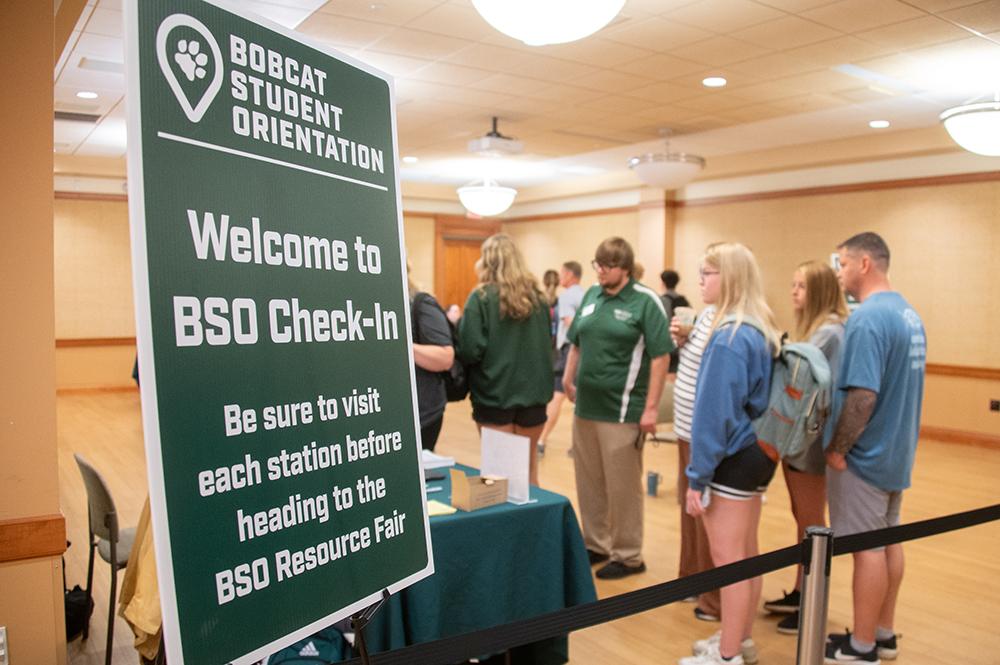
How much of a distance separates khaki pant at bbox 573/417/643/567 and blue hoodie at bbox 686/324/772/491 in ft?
3.33

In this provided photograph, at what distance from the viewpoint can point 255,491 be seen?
1.01m

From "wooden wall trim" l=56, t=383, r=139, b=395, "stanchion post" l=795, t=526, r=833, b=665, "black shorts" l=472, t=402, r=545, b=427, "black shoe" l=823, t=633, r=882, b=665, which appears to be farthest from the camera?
"wooden wall trim" l=56, t=383, r=139, b=395

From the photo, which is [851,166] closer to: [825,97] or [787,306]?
[787,306]

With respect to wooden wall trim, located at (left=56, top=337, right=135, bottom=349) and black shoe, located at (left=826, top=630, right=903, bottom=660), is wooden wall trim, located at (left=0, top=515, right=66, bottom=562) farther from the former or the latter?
wooden wall trim, located at (left=56, top=337, right=135, bottom=349)

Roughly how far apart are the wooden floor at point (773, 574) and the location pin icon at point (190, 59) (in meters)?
2.61

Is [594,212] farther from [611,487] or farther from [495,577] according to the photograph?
[495,577]

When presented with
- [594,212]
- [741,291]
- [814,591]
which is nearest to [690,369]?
[741,291]

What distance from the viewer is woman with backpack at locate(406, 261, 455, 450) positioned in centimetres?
→ 338

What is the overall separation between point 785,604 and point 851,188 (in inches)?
255

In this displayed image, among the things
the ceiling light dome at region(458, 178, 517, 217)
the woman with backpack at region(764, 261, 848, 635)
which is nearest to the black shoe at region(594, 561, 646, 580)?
the woman with backpack at region(764, 261, 848, 635)

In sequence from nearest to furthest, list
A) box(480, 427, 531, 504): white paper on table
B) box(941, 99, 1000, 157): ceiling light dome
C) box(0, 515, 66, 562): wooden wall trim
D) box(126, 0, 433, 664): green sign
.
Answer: box(126, 0, 433, 664): green sign
box(0, 515, 66, 562): wooden wall trim
box(480, 427, 531, 504): white paper on table
box(941, 99, 1000, 157): ceiling light dome

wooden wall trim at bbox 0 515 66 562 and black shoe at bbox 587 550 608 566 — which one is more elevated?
wooden wall trim at bbox 0 515 66 562

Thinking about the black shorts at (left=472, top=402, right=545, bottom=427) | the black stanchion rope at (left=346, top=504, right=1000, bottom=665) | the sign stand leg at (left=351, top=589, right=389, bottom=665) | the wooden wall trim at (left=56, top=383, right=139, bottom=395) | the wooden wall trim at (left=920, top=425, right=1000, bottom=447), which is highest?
the sign stand leg at (left=351, top=589, right=389, bottom=665)

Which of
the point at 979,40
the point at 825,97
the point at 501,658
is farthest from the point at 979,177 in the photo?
the point at 501,658
